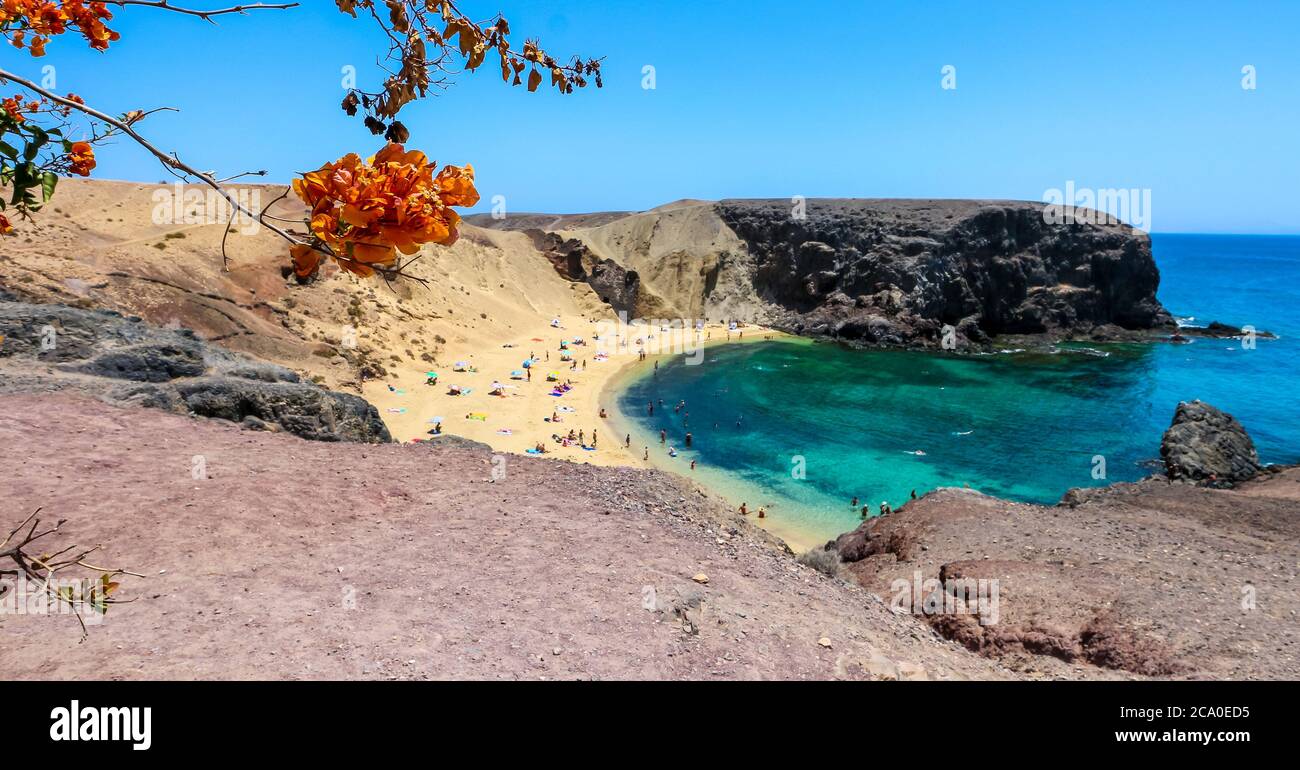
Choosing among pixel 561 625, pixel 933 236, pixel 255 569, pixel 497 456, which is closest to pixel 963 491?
pixel 497 456

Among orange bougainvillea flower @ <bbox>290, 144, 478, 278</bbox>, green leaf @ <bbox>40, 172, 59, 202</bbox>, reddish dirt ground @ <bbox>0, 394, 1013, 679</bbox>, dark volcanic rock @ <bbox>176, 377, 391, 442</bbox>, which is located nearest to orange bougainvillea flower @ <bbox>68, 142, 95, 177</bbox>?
green leaf @ <bbox>40, 172, 59, 202</bbox>

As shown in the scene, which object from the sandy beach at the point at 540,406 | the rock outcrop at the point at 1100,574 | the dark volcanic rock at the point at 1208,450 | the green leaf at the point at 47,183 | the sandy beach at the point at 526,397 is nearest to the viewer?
the green leaf at the point at 47,183

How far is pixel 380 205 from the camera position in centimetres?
233

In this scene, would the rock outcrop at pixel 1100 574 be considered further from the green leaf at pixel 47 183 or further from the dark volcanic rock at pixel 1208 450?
the green leaf at pixel 47 183

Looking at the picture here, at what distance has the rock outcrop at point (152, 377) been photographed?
14.0 metres

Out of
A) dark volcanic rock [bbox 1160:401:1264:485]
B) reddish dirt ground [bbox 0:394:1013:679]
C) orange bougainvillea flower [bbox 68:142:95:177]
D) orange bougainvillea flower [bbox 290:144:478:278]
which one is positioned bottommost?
dark volcanic rock [bbox 1160:401:1264:485]

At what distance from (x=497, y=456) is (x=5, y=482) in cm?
720

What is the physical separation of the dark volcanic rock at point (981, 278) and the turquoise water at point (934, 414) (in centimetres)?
548

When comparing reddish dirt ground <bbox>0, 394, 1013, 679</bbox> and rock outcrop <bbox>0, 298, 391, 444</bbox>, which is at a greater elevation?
rock outcrop <bbox>0, 298, 391, 444</bbox>

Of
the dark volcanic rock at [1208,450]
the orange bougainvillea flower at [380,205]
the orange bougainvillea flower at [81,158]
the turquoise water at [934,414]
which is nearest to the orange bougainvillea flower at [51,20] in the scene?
the orange bougainvillea flower at [81,158]

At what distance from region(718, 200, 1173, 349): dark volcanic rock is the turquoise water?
18.0ft

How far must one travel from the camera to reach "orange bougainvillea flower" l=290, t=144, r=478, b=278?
2361mm

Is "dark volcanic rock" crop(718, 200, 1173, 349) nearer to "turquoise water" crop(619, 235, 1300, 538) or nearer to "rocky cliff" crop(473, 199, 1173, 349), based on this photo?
"rocky cliff" crop(473, 199, 1173, 349)
